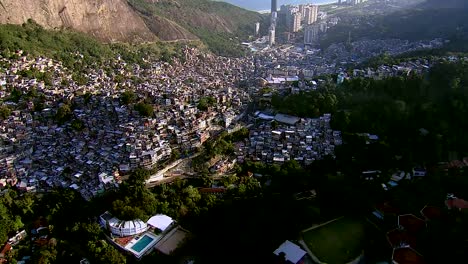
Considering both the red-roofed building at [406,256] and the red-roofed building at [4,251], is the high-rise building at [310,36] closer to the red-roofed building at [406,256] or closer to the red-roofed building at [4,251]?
the red-roofed building at [406,256]

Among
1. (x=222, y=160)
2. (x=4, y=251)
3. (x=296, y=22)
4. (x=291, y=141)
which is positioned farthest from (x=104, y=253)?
(x=296, y=22)

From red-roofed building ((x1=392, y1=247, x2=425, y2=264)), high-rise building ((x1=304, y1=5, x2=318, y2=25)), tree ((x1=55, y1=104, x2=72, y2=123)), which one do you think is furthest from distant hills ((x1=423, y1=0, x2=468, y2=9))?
tree ((x1=55, y1=104, x2=72, y2=123))

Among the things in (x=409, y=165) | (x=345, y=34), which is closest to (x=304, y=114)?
(x=409, y=165)

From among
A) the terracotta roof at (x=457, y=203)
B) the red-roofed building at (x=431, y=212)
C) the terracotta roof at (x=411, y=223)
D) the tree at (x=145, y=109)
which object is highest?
the tree at (x=145, y=109)

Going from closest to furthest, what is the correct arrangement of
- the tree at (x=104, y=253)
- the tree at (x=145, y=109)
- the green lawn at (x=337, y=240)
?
the green lawn at (x=337, y=240)
the tree at (x=104, y=253)
the tree at (x=145, y=109)

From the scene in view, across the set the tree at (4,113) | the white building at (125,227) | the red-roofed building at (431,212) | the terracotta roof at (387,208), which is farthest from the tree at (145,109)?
the red-roofed building at (431,212)

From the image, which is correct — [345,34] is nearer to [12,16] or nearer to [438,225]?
[12,16]

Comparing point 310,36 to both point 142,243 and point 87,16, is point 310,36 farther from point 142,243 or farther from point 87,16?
point 142,243

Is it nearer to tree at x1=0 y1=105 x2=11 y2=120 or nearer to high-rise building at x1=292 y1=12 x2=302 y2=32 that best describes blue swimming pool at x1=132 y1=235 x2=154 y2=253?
tree at x1=0 y1=105 x2=11 y2=120
